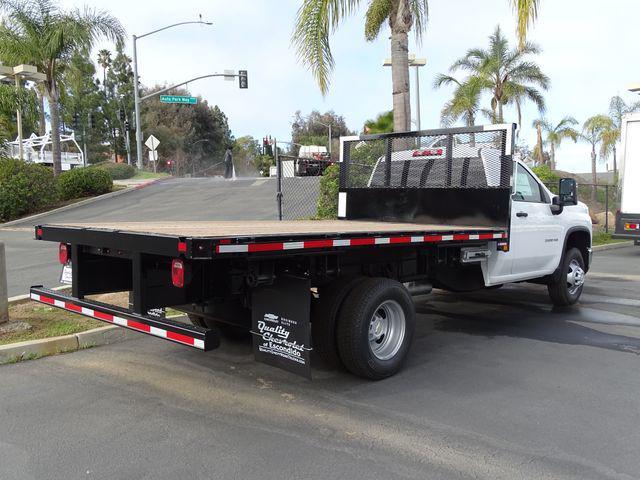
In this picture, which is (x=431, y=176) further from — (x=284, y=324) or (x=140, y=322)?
(x=140, y=322)

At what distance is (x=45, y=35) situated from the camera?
25500 millimetres

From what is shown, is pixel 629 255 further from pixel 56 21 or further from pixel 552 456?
pixel 56 21


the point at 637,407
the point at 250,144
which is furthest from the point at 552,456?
the point at 250,144

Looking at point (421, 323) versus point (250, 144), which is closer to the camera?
point (421, 323)

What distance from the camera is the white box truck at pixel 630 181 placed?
14398 millimetres

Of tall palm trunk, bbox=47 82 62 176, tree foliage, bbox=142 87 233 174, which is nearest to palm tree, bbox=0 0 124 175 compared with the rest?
tall palm trunk, bbox=47 82 62 176

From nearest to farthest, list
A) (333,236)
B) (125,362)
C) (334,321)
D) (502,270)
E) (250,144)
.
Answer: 1. (333,236)
2. (334,321)
3. (125,362)
4. (502,270)
5. (250,144)

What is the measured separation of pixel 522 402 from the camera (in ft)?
15.2

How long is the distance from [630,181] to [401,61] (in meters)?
7.14

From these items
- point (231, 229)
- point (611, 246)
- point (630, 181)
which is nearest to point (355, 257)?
point (231, 229)

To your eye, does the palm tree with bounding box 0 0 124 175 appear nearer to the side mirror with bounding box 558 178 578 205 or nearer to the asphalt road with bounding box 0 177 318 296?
the asphalt road with bounding box 0 177 318 296

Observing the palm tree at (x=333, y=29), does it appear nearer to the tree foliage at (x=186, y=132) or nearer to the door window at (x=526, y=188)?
the door window at (x=526, y=188)

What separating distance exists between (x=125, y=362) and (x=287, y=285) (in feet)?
7.23

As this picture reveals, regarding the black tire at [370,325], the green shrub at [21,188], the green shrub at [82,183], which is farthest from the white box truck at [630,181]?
the green shrub at [82,183]
